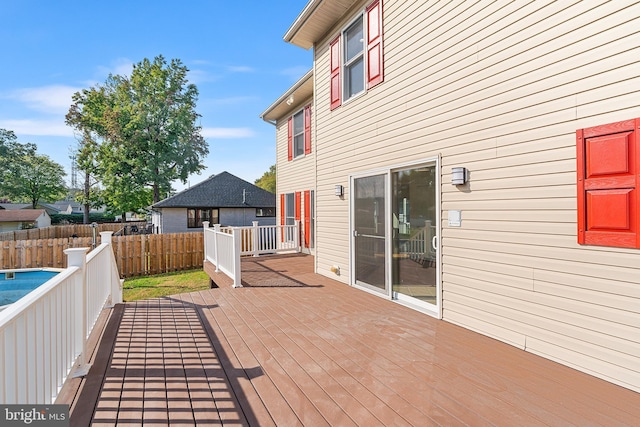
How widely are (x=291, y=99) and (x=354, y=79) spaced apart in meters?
4.35

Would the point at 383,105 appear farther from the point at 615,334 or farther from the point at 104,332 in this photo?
the point at 104,332

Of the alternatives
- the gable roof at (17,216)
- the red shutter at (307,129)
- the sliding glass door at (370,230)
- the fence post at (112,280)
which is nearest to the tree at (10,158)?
the gable roof at (17,216)

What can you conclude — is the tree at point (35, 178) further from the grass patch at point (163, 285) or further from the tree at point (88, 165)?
the grass patch at point (163, 285)

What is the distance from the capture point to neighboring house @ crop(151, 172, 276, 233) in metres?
18.3

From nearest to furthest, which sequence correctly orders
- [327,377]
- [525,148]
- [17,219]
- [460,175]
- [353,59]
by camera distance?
[327,377] → [525,148] → [460,175] → [353,59] → [17,219]

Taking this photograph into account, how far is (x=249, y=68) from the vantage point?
16297mm

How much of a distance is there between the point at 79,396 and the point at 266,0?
11.1 meters

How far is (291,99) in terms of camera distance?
984 cm

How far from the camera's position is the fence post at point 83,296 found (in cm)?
279

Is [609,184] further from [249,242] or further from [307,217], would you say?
[249,242]

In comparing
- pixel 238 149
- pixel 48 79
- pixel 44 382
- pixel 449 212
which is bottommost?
pixel 44 382

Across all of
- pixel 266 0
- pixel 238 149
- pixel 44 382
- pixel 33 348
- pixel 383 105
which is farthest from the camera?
pixel 238 149

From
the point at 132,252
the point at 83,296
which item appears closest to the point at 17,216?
the point at 132,252

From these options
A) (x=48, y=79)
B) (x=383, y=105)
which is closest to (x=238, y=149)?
(x=48, y=79)
